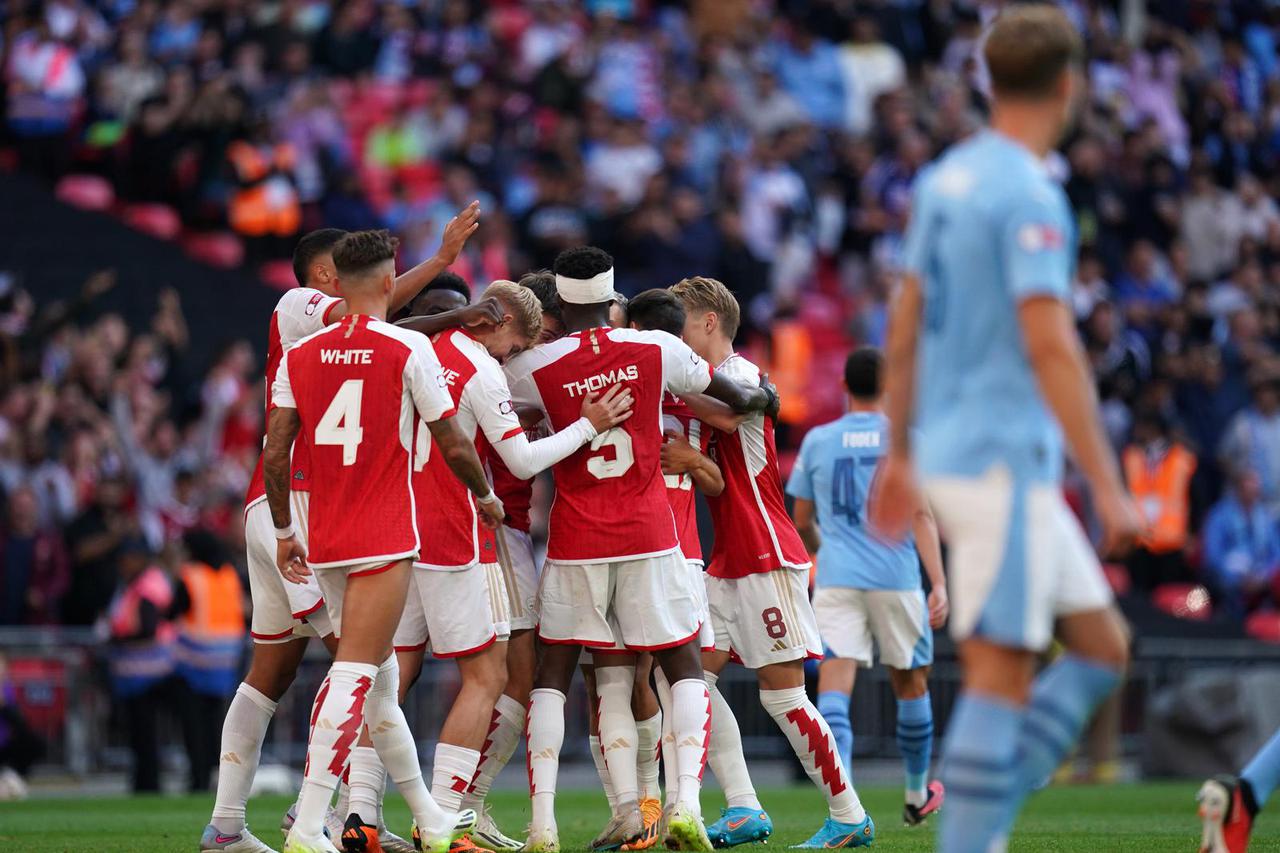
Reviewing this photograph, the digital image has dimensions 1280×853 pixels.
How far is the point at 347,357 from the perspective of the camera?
7.58 m

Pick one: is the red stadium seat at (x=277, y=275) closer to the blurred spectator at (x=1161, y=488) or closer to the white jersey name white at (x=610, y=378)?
the blurred spectator at (x=1161, y=488)

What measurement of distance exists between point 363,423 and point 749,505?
2334mm

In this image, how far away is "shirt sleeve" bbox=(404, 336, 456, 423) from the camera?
298 inches

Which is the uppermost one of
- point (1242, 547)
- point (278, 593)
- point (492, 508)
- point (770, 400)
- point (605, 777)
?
point (770, 400)

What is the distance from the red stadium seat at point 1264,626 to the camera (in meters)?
19.1

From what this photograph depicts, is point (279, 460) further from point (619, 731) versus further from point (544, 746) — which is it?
point (619, 731)

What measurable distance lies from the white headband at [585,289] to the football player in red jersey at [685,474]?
0.27 metres

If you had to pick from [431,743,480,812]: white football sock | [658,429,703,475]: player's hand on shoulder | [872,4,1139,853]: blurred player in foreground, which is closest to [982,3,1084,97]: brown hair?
[872,4,1139,853]: blurred player in foreground

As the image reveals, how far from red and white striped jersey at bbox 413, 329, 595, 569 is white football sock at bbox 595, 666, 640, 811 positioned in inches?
31.2

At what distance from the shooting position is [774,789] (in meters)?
15.8

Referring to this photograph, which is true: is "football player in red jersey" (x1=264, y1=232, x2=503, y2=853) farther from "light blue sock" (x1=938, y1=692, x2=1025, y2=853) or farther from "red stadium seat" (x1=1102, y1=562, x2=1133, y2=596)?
"red stadium seat" (x1=1102, y1=562, x2=1133, y2=596)

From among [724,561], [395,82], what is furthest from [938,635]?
[395,82]

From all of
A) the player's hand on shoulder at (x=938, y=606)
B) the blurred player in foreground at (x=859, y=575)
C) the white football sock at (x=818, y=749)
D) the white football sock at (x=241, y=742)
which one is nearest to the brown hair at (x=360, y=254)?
the white football sock at (x=241, y=742)

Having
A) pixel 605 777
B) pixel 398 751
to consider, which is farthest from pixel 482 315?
pixel 605 777
